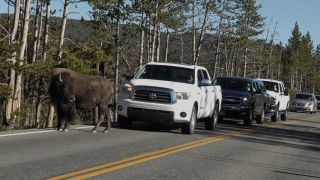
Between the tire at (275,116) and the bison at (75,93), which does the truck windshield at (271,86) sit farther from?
the bison at (75,93)

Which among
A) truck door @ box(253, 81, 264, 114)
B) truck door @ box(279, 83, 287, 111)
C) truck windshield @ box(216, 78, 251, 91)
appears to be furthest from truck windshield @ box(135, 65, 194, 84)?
truck door @ box(279, 83, 287, 111)

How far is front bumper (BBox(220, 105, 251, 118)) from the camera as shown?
23.3 meters

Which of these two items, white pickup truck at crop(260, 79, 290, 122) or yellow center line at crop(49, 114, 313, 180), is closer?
yellow center line at crop(49, 114, 313, 180)

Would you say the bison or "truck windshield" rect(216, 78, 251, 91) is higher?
"truck windshield" rect(216, 78, 251, 91)

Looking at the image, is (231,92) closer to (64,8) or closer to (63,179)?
(64,8)

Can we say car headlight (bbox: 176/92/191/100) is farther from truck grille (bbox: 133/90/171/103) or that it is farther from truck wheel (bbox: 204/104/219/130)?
truck wheel (bbox: 204/104/219/130)

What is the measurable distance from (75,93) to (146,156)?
3.86m

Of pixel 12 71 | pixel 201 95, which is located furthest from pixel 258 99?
pixel 12 71

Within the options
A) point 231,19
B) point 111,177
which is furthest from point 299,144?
point 231,19

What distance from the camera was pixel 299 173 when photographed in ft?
36.3

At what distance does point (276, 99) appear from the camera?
97.1ft

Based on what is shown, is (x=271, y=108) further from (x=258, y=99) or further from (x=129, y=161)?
(x=129, y=161)

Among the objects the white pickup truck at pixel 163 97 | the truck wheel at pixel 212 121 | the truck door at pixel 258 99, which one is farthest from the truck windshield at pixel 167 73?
the truck door at pixel 258 99

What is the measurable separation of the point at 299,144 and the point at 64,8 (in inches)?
634
